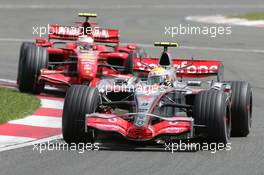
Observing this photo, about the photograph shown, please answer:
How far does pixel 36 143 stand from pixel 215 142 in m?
2.52

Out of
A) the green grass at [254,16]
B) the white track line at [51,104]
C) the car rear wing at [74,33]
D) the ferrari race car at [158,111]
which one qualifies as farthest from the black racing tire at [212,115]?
the green grass at [254,16]

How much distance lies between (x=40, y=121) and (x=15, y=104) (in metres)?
1.89

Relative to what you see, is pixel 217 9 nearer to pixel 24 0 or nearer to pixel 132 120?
pixel 24 0

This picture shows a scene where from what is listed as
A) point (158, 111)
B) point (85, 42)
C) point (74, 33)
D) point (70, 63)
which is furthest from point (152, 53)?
point (158, 111)

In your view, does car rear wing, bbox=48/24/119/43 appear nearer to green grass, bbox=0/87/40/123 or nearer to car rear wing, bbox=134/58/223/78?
green grass, bbox=0/87/40/123

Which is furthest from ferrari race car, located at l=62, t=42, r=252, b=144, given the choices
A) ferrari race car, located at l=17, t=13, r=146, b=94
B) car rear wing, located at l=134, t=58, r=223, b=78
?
ferrari race car, located at l=17, t=13, r=146, b=94

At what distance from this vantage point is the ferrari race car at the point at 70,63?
1906 centimetres

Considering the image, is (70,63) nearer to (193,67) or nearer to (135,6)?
(193,67)

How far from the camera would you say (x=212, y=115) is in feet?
44.5

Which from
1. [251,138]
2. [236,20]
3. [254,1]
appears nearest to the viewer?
[251,138]

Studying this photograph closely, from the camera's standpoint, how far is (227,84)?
1512 centimetres

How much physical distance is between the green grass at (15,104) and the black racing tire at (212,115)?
365cm

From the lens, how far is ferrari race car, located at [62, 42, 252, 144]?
13.5m

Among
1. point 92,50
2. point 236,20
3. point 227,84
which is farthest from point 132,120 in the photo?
point 236,20
